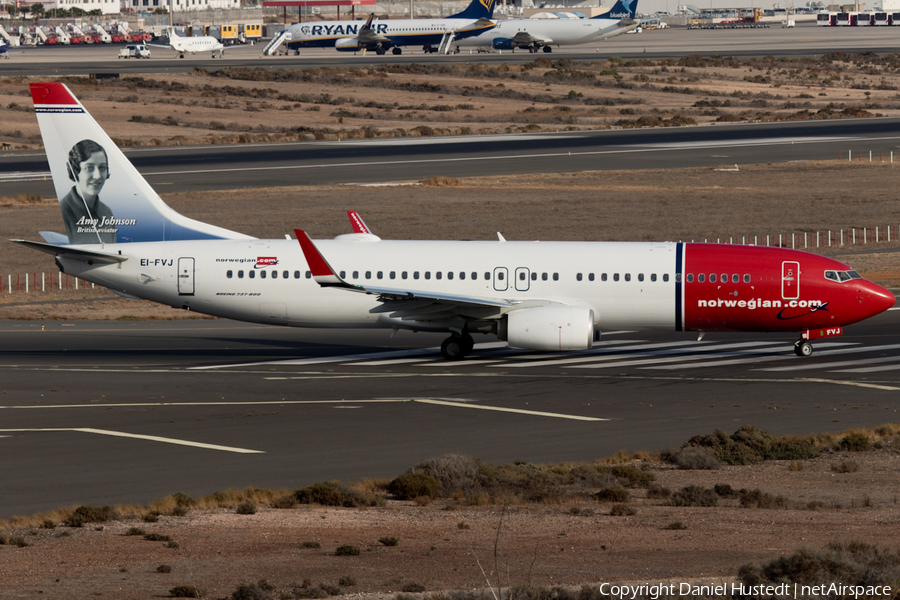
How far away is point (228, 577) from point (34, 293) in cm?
4681

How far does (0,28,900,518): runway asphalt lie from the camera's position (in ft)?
100

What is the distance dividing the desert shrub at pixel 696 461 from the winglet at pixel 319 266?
16.0m

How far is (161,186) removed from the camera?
297ft

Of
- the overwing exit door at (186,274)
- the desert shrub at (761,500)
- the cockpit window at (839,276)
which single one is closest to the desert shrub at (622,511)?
the desert shrub at (761,500)

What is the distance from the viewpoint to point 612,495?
26328 mm

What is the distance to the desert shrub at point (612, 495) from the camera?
26.3 meters

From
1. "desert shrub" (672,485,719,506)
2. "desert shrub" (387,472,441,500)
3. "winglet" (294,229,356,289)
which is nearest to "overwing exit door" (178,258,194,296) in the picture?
"winglet" (294,229,356,289)

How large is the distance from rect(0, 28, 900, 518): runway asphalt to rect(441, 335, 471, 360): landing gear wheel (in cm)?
49

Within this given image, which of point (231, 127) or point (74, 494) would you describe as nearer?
point (74, 494)

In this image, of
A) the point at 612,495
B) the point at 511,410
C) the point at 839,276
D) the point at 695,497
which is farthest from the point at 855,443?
the point at 839,276

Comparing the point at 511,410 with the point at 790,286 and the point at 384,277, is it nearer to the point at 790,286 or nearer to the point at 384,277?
the point at 384,277

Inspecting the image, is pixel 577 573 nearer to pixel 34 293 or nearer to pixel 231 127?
pixel 34 293

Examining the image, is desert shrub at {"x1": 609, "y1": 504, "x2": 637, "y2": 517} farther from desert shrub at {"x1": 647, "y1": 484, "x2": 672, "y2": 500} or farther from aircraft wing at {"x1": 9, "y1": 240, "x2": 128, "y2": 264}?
aircraft wing at {"x1": 9, "y1": 240, "x2": 128, "y2": 264}

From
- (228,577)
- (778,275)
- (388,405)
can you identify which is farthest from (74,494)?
(778,275)
